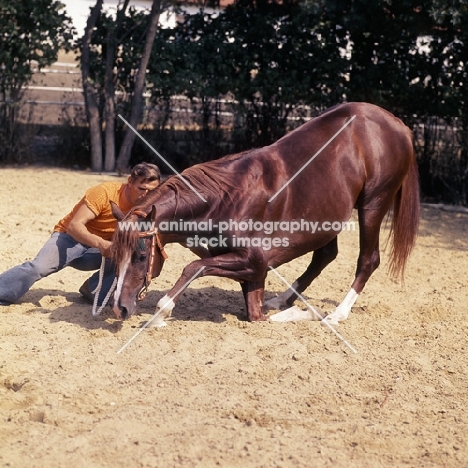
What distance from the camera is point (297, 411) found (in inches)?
164

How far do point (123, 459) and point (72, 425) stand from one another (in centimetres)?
45

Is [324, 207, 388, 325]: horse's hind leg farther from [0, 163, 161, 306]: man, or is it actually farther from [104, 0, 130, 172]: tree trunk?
[104, 0, 130, 172]: tree trunk

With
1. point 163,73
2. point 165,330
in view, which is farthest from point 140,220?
point 163,73

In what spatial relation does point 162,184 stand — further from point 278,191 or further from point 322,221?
point 322,221

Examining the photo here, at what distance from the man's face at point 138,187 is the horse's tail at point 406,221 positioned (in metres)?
2.01

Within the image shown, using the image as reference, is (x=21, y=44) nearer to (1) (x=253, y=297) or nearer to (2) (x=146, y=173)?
(2) (x=146, y=173)

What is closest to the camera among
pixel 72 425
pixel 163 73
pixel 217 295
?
pixel 72 425

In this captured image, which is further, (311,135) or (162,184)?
(311,135)

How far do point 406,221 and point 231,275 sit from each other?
5.37 ft

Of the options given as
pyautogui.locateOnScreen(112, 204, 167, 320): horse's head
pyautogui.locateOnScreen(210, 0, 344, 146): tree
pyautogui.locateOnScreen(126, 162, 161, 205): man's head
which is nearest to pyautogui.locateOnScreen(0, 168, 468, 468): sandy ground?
pyautogui.locateOnScreen(112, 204, 167, 320): horse's head

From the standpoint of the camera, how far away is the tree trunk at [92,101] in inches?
406

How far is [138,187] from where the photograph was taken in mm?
5246

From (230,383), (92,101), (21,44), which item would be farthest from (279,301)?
(21,44)

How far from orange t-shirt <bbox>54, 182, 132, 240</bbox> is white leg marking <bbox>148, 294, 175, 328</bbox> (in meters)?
0.61
